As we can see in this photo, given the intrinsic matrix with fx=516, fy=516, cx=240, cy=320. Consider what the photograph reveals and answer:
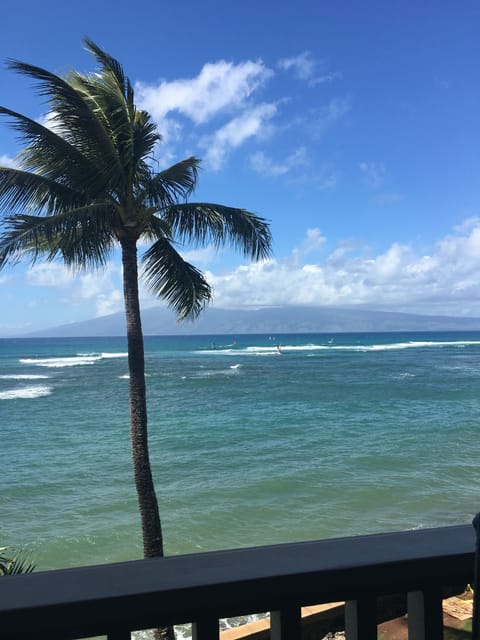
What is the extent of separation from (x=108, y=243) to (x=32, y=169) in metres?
1.44

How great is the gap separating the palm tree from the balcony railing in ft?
19.6

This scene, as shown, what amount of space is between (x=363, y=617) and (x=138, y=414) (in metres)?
6.30

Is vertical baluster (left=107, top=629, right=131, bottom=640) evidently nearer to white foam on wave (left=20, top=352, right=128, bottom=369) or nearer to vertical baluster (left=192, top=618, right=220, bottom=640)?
vertical baluster (left=192, top=618, right=220, bottom=640)

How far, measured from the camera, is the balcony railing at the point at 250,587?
973 millimetres

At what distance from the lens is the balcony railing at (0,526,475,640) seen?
3.19ft

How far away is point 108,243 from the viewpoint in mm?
7562

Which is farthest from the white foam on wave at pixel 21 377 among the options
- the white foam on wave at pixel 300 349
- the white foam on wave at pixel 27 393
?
the white foam on wave at pixel 300 349

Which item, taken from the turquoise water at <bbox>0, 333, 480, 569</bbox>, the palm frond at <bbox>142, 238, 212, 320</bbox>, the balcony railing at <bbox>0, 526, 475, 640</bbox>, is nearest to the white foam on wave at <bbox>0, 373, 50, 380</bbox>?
the turquoise water at <bbox>0, 333, 480, 569</bbox>

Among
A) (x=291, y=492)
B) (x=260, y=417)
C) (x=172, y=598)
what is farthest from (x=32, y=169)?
(x=260, y=417)

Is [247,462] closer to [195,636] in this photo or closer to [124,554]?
[124,554]

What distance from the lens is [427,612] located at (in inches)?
46.7

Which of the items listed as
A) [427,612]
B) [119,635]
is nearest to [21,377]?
[119,635]

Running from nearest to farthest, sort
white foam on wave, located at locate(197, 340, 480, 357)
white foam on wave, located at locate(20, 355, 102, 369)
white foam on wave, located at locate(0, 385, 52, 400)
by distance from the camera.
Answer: white foam on wave, located at locate(0, 385, 52, 400)
white foam on wave, located at locate(20, 355, 102, 369)
white foam on wave, located at locate(197, 340, 480, 357)

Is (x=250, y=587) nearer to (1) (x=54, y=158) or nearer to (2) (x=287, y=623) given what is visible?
(2) (x=287, y=623)
